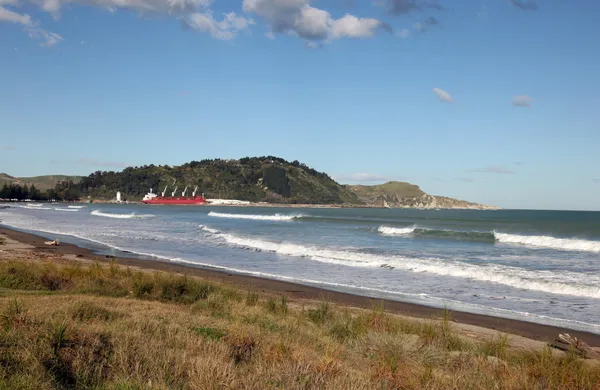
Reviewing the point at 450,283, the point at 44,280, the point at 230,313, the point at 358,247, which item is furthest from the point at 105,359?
the point at 358,247

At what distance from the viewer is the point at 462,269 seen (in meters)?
23.6

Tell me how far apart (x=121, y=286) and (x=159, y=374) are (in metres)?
8.00

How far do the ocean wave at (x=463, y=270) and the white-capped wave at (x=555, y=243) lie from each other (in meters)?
17.0

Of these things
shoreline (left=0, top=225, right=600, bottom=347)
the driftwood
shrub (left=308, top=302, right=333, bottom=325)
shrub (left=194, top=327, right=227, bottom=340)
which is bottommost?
shoreline (left=0, top=225, right=600, bottom=347)

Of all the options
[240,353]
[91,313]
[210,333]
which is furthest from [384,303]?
[240,353]

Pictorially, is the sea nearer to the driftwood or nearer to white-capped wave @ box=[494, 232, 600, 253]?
white-capped wave @ box=[494, 232, 600, 253]

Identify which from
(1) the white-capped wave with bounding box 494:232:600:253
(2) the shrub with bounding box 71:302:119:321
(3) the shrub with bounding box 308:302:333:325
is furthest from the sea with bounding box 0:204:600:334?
(2) the shrub with bounding box 71:302:119:321

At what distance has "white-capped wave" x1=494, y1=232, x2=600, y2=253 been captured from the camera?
3831 cm

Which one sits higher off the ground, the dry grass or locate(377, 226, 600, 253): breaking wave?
the dry grass

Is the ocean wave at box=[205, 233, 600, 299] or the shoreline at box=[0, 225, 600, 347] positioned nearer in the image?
the shoreline at box=[0, 225, 600, 347]

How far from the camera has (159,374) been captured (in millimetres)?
5629

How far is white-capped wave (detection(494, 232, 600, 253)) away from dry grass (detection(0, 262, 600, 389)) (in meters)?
33.2

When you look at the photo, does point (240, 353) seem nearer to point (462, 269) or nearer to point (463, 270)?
point (463, 270)

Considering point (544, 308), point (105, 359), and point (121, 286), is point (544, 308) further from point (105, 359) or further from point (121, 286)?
point (105, 359)
